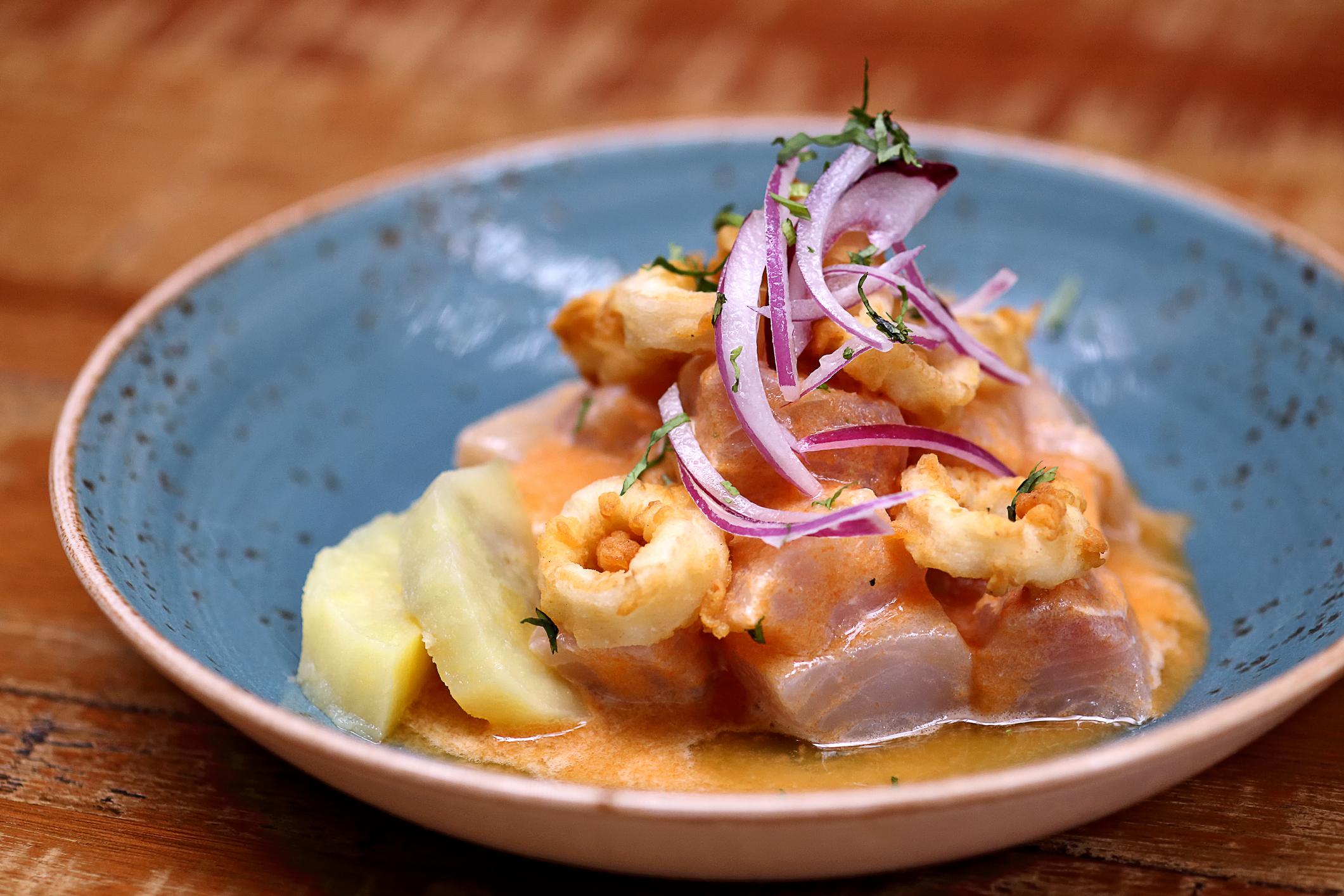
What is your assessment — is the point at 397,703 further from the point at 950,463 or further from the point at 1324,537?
the point at 1324,537

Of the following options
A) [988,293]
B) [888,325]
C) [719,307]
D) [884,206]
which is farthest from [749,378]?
[988,293]

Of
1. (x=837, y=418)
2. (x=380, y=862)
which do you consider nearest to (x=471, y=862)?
(x=380, y=862)

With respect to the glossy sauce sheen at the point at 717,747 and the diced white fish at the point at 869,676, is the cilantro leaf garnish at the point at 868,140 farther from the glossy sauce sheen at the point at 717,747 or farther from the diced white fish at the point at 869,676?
the glossy sauce sheen at the point at 717,747

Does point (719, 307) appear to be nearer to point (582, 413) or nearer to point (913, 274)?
point (913, 274)

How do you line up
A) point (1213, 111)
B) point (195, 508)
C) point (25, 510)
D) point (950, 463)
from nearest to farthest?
point (950, 463) < point (195, 508) < point (25, 510) < point (1213, 111)

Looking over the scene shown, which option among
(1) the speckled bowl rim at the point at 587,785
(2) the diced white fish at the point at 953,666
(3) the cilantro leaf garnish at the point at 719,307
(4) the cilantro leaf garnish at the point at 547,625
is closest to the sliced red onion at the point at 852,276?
(3) the cilantro leaf garnish at the point at 719,307

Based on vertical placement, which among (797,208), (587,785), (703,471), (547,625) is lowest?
(587,785)
